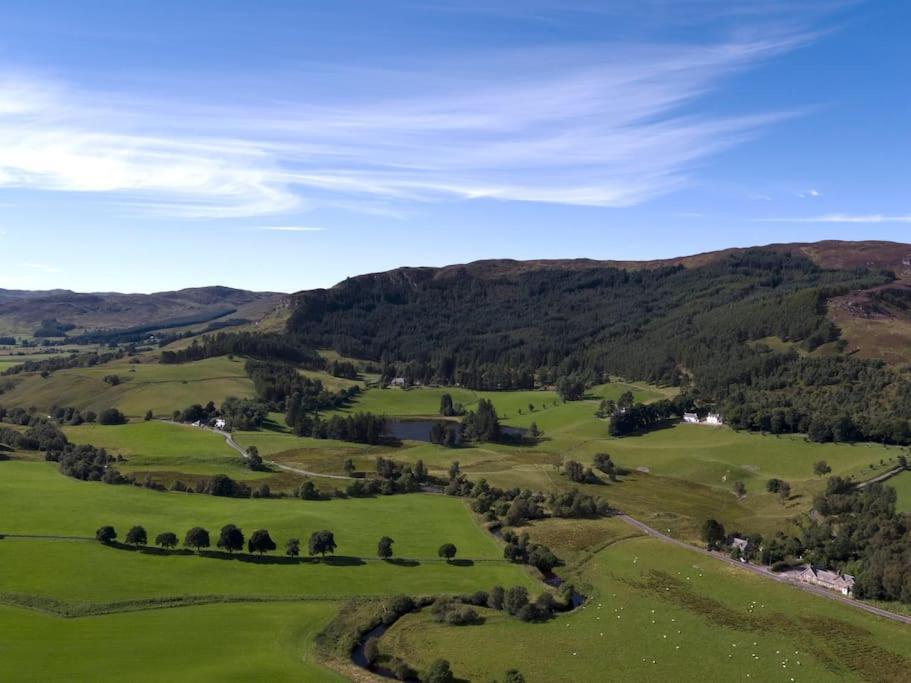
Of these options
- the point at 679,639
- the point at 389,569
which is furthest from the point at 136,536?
the point at 679,639

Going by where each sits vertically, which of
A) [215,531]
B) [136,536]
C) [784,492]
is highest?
[784,492]

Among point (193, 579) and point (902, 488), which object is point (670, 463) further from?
point (193, 579)

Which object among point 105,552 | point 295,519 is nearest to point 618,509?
point 295,519

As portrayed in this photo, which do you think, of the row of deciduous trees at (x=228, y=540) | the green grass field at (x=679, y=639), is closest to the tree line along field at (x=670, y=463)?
the green grass field at (x=679, y=639)

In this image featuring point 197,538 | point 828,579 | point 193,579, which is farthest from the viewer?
point 197,538

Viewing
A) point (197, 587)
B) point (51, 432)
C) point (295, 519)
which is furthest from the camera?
point (51, 432)

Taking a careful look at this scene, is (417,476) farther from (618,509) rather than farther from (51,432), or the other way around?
(51,432)
